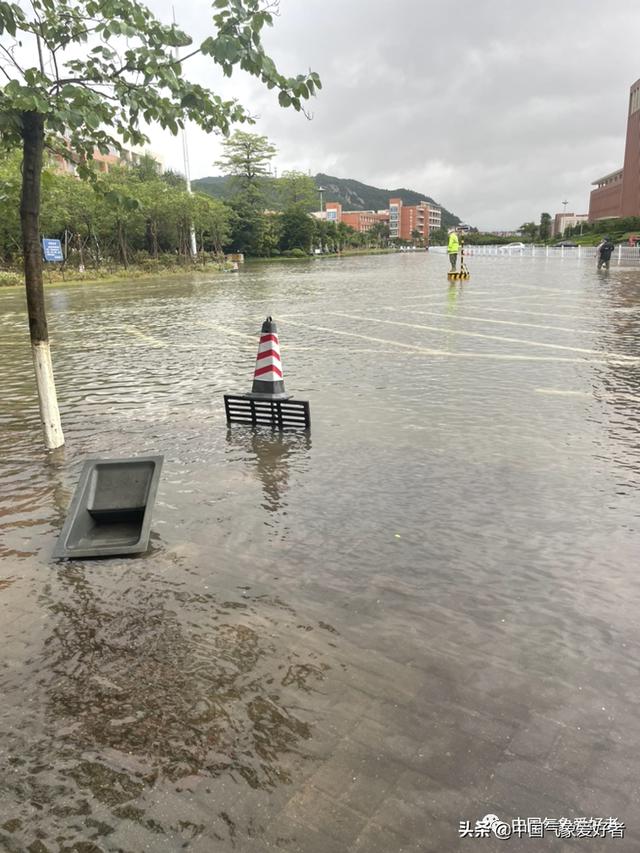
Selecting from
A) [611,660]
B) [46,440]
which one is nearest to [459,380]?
[46,440]

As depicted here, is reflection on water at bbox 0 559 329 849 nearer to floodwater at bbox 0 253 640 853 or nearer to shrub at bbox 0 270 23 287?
floodwater at bbox 0 253 640 853

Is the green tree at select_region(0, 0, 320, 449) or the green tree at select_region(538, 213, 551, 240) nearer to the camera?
the green tree at select_region(0, 0, 320, 449)

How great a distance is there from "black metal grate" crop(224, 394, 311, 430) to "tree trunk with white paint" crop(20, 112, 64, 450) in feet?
5.72

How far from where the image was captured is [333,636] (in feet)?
9.82

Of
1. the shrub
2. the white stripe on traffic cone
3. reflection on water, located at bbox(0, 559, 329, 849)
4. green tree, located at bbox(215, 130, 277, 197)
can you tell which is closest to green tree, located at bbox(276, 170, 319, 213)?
green tree, located at bbox(215, 130, 277, 197)

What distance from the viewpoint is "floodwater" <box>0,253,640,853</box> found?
2117mm

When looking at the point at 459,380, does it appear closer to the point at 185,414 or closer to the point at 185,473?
the point at 185,414

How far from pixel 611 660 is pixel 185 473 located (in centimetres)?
355

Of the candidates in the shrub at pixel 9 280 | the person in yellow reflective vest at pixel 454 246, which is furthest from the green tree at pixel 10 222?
the person in yellow reflective vest at pixel 454 246

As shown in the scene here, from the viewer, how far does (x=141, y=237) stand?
5716 cm

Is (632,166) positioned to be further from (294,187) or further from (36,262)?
(36,262)

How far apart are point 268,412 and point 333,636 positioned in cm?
368

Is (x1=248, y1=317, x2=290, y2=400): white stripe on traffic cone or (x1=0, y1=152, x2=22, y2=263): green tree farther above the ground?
(x1=0, y1=152, x2=22, y2=263): green tree

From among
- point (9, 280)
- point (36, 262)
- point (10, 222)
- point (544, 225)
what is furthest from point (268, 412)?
point (544, 225)
